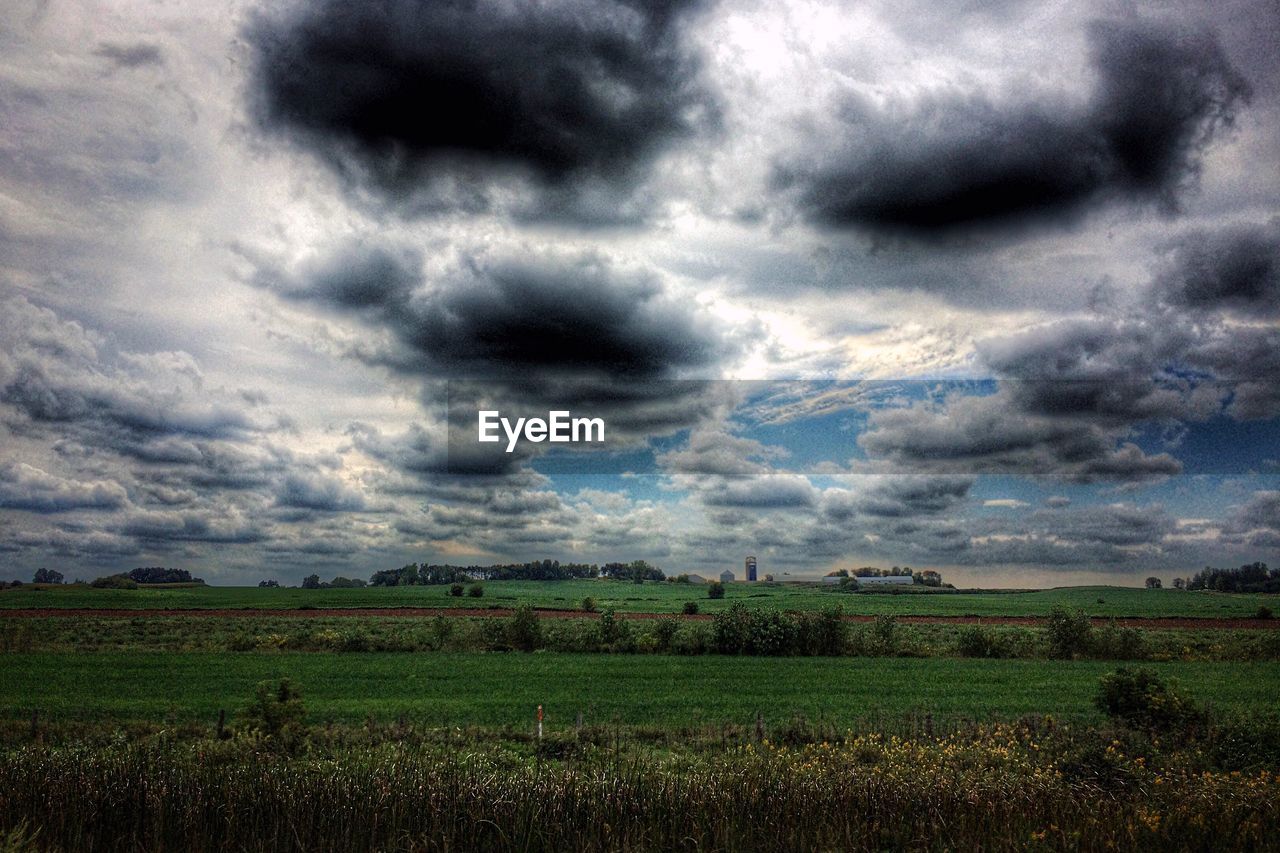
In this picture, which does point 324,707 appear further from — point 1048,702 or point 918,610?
point 918,610

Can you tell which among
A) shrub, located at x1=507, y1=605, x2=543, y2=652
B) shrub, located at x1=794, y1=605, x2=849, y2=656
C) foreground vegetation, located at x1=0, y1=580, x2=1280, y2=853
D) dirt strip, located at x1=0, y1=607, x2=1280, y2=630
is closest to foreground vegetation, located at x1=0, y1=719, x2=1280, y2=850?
foreground vegetation, located at x1=0, y1=580, x2=1280, y2=853

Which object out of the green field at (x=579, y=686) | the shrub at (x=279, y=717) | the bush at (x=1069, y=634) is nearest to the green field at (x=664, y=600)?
the bush at (x=1069, y=634)

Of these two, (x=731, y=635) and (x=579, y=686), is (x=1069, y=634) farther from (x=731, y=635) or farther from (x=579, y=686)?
(x=579, y=686)

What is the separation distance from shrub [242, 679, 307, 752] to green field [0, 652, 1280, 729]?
3.72 meters

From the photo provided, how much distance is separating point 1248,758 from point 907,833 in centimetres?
1321

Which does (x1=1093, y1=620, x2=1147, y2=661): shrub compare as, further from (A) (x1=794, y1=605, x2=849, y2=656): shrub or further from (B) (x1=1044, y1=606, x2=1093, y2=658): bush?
(A) (x1=794, y1=605, x2=849, y2=656): shrub

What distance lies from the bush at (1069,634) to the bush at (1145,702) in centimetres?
3119

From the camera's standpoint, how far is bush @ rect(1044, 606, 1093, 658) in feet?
169

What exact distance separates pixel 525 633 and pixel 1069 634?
117 ft

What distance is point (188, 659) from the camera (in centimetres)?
4391

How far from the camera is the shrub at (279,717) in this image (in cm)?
1738

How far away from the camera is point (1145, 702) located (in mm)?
22047

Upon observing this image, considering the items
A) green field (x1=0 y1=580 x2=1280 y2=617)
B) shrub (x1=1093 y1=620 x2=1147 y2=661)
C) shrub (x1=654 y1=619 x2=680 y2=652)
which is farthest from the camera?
green field (x1=0 y1=580 x2=1280 y2=617)

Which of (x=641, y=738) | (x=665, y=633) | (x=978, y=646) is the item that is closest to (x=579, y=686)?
(x=641, y=738)
